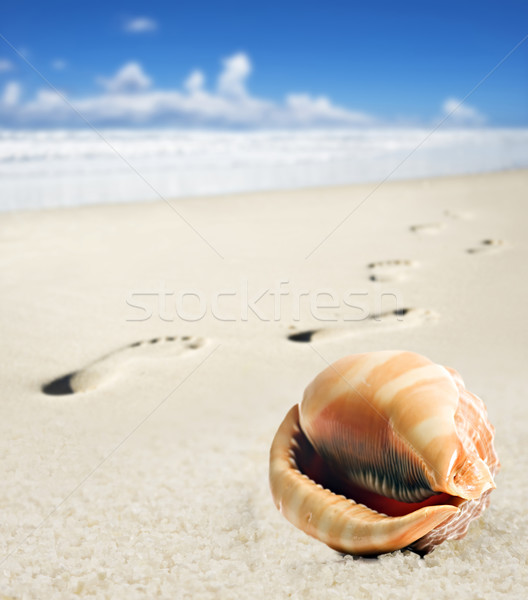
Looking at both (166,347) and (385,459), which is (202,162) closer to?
(166,347)

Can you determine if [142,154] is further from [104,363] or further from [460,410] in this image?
[460,410]

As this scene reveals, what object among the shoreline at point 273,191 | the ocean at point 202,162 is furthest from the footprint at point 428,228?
the ocean at point 202,162

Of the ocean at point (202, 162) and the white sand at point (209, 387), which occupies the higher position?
the ocean at point (202, 162)

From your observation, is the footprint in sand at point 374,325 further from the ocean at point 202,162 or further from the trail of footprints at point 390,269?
the ocean at point 202,162

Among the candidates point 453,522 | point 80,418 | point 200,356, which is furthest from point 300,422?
point 200,356

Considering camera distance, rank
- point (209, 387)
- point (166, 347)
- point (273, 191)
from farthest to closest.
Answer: point (273, 191) < point (166, 347) < point (209, 387)

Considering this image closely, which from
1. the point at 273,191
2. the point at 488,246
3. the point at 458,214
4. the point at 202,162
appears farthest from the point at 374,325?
the point at 202,162
